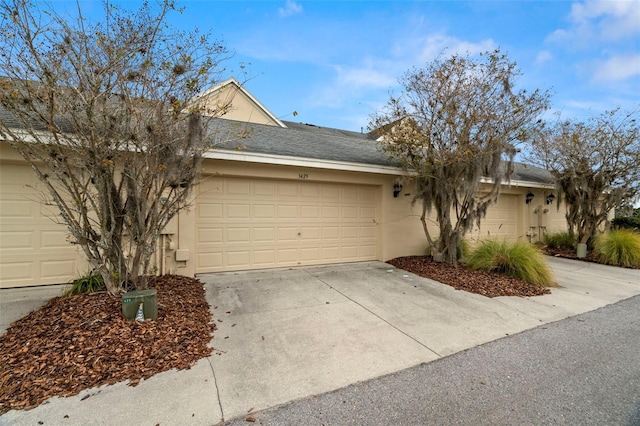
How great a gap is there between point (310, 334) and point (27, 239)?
5.02 m

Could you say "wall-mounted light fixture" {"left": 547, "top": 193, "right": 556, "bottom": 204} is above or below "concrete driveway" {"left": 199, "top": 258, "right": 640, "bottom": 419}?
above

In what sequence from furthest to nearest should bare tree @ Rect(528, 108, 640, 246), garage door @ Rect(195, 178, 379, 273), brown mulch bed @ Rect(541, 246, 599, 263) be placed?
brown mulch bed @ Rect(541, 246, 599, 263) < bare tree @ Rect(528, 108, 640, 246) < garage door @ Rect(195, 178, 379, 273)

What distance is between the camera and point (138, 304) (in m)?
3.28

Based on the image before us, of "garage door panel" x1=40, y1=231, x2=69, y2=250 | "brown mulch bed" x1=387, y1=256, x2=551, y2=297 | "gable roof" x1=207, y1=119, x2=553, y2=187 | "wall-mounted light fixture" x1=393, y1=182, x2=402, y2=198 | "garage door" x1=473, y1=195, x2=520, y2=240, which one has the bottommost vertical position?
"brown mulch bed" x1=387, y1=256, x2=551, y2=297

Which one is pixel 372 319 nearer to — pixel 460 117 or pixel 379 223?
pixel 379 223

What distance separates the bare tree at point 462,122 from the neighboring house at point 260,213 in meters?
0.99

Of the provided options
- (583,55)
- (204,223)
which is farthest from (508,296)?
(583,55)

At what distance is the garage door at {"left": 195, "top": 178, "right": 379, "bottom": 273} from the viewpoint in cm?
586

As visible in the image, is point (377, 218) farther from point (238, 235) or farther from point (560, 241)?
point (560, 241)

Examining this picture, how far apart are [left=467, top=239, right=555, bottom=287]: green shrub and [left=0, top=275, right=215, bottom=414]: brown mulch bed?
5.87 m

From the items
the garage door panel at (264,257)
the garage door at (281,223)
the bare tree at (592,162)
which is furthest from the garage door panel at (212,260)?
the bare tree at (592,162)

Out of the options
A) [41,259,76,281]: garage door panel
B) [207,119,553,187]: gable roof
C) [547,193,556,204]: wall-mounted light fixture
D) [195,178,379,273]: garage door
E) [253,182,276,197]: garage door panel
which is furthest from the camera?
[547,193,556,204]: wall-mounted light fixture

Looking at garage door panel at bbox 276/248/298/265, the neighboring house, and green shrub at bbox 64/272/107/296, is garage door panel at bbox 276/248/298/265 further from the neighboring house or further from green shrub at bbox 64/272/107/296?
green shrub at bbox 64/272/107/296

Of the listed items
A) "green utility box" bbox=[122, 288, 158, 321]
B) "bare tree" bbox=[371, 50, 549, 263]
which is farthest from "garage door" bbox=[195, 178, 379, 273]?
"green utility box" bbox=[122, 288, 158, 321]
